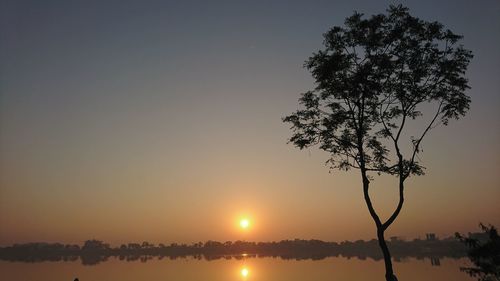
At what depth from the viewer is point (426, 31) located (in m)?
26.3

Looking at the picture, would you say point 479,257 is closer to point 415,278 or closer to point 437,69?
point 437,69

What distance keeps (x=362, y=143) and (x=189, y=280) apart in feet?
325

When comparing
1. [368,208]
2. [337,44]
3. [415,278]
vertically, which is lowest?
[415,278]

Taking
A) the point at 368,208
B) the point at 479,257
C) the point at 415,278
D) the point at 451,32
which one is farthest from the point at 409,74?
the point at 415,278

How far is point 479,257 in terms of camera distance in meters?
18.3

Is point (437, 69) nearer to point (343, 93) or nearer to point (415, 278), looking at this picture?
point (343, 93)

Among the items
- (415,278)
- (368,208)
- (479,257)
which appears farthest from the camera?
(415,278)

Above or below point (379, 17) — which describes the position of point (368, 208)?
below

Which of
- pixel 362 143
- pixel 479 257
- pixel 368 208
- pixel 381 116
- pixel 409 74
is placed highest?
pixel 409 74

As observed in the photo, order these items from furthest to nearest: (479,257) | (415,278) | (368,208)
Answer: (415,278) → (368,208) → (479,257)

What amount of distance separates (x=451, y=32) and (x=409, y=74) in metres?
3.53

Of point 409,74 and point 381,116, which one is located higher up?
point 409,74

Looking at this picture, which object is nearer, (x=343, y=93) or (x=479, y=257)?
(x=479, y=257)

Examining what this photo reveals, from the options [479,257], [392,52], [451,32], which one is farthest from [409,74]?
[479,257]
